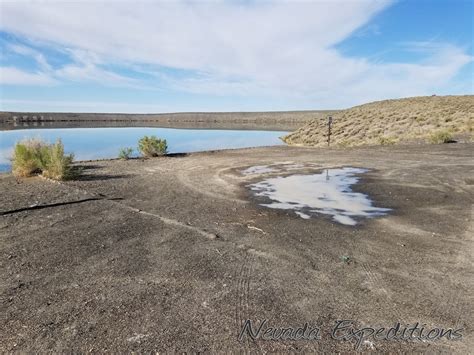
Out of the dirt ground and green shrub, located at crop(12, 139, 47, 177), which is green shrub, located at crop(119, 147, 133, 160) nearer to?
green shrub, located at crop(12, 139, 47, 177)

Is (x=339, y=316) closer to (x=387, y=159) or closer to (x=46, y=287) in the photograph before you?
(x=46, y=287)

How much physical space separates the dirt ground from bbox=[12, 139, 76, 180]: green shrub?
1.58 metres

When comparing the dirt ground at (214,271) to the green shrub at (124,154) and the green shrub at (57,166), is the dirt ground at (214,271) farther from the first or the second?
the green shrub at (124,154)

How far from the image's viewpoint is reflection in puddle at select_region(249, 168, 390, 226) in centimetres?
804

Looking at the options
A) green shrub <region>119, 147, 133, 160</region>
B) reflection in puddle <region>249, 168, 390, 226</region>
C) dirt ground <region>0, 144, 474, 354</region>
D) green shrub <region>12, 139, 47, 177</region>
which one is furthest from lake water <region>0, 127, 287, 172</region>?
reflection in puddle <region>249, 168, 390, 226</region>

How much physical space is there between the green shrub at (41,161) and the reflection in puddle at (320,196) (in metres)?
5.66

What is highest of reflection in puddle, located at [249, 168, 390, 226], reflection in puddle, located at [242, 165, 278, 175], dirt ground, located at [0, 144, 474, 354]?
reflection in puddle, located at [242, 165, 278, 175]

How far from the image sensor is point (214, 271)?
491 cm

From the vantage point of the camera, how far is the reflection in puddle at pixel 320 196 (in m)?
8.04

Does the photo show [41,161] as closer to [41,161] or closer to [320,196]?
[41,161]

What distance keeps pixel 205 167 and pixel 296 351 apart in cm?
1138

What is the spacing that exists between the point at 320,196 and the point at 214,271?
5.38 m

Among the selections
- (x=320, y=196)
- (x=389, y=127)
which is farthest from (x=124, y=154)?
(x=389, y=127)

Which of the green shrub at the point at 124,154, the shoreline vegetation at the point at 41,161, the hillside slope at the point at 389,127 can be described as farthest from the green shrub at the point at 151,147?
the hillside slope at the point at 389,127
